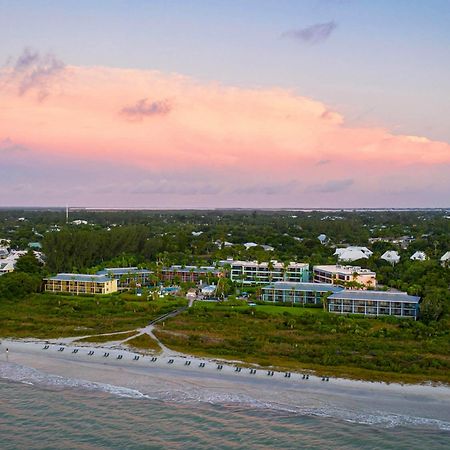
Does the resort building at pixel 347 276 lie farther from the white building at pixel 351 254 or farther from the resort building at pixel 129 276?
the resort building at pixel 129 276

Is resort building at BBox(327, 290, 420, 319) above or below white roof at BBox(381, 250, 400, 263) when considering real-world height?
below

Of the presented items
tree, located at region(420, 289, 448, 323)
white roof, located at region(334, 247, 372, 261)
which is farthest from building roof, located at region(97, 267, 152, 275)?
tree, located at region(420, 289, 448, 323)

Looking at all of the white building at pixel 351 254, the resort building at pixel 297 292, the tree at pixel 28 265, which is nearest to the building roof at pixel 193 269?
the resort building at pixel 297 292

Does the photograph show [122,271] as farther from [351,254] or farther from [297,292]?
[351,254]

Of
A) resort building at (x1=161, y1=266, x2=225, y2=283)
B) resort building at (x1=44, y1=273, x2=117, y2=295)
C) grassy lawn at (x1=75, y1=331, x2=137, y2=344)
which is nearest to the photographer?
grassy lawn at (x1=75, y1=331, x2=137, y2=344)

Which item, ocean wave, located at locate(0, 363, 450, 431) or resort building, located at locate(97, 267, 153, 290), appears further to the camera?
resort building, located at locate(97, 267, 153, 290)

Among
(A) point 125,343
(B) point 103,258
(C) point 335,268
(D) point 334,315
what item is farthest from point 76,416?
(B) point 103,258

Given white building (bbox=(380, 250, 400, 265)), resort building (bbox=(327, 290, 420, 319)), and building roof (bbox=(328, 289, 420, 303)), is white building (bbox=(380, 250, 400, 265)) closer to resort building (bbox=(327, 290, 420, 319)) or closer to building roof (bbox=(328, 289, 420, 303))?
building roof (bbox=(328, 289, 420, 303))

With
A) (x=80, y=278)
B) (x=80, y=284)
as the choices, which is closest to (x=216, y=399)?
(x=80, y=284)
